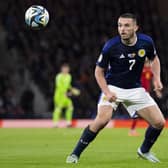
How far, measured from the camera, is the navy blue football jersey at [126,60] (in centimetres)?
1175

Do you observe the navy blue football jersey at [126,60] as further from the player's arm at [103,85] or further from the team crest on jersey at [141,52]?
the player's arm at [103,85]

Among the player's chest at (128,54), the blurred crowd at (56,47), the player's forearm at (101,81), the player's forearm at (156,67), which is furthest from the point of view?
the blurred crowd at (56,47)

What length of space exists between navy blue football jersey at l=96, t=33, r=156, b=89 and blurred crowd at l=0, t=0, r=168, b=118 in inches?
683

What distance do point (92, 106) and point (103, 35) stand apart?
457cm

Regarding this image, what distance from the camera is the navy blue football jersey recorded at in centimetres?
1175

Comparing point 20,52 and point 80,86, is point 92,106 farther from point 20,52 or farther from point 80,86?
point 20,52

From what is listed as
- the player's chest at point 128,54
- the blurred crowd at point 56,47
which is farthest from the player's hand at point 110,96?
the blurred crowd at point 56,47

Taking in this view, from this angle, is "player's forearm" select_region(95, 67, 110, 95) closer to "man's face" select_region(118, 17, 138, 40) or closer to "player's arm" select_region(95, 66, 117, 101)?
"player's arm" select_region(95, 66, 117, 101)

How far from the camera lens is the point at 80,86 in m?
30.6

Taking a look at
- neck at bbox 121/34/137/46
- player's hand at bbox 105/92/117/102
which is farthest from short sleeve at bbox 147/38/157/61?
player's hand at bbox 105/92/117/102

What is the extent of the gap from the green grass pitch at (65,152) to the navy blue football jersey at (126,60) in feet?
4.38

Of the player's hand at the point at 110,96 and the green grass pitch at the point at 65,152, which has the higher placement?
the player's hand at the point at 110,96

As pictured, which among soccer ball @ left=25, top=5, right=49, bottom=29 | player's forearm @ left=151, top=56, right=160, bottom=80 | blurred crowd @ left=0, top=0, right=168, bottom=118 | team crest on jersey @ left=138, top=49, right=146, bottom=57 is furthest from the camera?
blurred crowd @ left=0, top=0, right=168, bottom=118

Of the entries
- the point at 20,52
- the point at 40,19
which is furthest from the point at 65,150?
the point at 20,52
